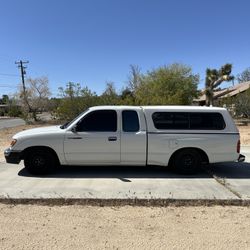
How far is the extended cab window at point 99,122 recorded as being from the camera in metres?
8.12

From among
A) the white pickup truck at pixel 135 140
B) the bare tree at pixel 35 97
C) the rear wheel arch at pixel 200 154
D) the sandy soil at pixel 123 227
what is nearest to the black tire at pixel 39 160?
the white pickup truck at pixel 135 140

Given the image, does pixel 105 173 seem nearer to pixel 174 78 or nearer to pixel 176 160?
pixel 176 160

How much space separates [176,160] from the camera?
8242mm

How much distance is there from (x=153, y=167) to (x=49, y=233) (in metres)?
4.84

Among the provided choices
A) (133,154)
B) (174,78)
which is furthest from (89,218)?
(174,78)

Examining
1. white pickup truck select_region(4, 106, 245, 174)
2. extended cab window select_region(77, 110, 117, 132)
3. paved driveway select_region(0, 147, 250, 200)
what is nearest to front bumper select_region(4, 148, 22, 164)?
white pickup truck select_region(4, 106, 245, 174)

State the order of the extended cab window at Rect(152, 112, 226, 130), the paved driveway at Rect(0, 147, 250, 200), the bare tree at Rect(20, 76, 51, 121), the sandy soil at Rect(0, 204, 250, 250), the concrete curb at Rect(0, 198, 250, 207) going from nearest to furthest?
the sandy soil at Rect(0, 204, 250, 250) < the concrete curb at Rect(0, 198, 250, 207) < the paved driveway at Rect(0, 147, 250, 200) < the extended cab window at Rect(152, 112, 226, 130) < the bare tree at Rect(20, 76, 51, 121)

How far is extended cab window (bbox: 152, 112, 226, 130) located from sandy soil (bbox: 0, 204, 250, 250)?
268 centimetres

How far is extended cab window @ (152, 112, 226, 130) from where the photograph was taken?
822 cm

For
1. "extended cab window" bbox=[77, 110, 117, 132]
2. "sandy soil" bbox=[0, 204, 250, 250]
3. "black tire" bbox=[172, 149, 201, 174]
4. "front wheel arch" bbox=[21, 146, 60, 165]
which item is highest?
"extended cab window" bbox=[77, 110, 117, 132]

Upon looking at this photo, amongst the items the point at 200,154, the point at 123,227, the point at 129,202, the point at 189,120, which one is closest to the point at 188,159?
the point at 200,154

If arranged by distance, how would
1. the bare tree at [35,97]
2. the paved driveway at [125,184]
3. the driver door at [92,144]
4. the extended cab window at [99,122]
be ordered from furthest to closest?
1. the bare tree at [35,97]
2. the extended cab window at [99,122]
3. the driver door at [92,144]
4. the paved driveway at [125,184]

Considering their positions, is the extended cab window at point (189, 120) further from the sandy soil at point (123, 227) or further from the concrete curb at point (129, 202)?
the sandy soil at point (123, 227)

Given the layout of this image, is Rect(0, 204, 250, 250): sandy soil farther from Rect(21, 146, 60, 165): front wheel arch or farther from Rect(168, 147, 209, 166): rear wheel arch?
Rect(168, 147, 209, 166): rear wheel arch
